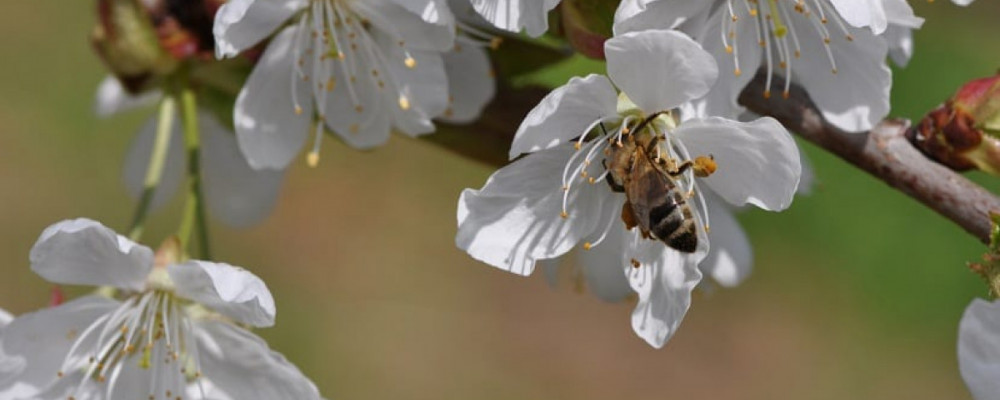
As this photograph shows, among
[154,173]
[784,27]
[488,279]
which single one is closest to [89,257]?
[154,173]

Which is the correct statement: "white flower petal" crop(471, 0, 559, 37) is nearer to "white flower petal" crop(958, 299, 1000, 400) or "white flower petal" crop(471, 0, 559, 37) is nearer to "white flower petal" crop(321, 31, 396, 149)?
"white flower petal" crop(321, 31, 396, 149)

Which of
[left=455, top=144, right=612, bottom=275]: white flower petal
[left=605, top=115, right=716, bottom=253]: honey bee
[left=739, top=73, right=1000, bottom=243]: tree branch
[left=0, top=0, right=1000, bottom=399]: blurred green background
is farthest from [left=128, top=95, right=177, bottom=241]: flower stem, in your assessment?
[left=0, top=0, right=1000, bottom=399]: blurred green background

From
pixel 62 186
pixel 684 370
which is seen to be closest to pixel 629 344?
pixel 684 370

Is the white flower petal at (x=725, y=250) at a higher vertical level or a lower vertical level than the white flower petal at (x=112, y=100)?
lower

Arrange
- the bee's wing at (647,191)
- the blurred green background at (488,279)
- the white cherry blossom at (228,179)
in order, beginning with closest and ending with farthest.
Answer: the bee's wing at (647,191)
the white cherry blossom at (228,179)
the blurred green background at (488,279)

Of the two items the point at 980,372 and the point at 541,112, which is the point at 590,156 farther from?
the point at 980,372

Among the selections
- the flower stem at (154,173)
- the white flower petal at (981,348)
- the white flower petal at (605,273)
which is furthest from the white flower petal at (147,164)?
the white flower petal at (981,348)

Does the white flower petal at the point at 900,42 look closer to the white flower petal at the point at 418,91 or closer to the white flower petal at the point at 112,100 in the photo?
the white flower petal at the point at 418,91

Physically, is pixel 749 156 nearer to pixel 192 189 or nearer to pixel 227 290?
pixel 227 290
